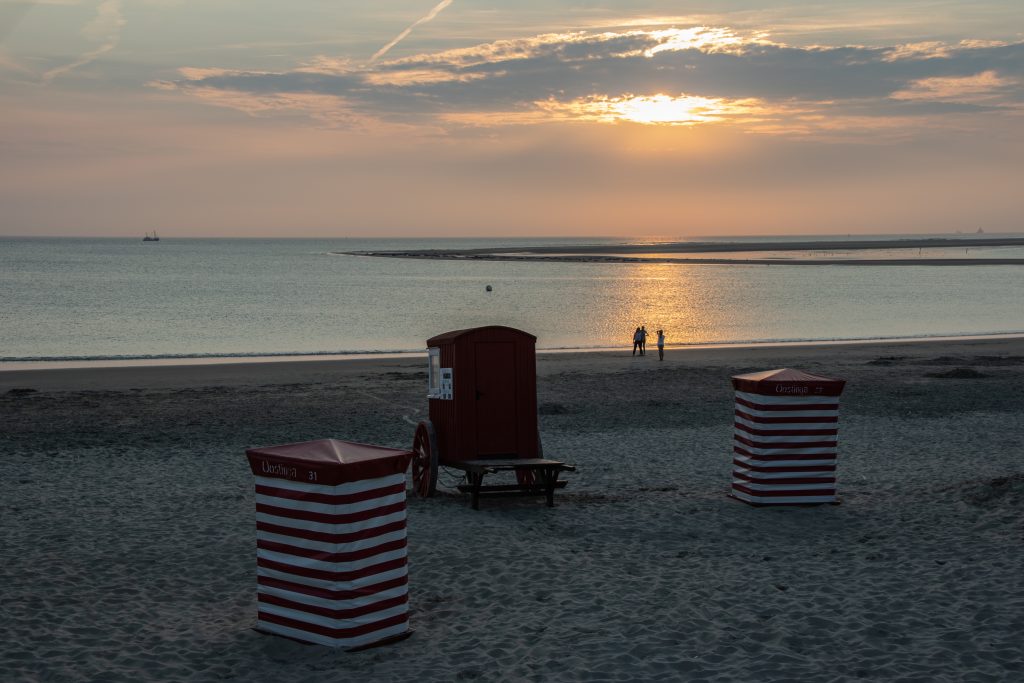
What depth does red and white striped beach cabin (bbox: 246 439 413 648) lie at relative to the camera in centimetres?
862

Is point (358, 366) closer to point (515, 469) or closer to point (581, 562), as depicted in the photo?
point (515, 469)

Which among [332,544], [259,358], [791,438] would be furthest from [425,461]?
[259,358]

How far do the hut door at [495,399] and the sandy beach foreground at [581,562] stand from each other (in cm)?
87

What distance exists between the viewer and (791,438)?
13.5 meters

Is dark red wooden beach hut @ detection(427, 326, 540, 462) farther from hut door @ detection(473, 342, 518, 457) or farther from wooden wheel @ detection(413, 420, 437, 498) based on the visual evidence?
wooden wheel @ detection(413, 420, 437, 498)

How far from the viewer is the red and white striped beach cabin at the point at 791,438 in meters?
13.4

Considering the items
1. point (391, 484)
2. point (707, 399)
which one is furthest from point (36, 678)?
point (707, 399)

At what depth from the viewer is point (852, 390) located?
27000 mm

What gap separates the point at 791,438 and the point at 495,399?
13.3 feet

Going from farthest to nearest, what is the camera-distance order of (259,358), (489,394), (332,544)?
(259,358)
(489,394)
(332,544)

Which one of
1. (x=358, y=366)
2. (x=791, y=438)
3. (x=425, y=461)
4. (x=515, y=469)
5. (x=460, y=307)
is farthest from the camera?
(x=460, y=307)

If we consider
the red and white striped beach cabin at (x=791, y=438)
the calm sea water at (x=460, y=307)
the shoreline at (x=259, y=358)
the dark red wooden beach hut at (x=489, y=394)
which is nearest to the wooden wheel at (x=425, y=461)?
the dark red wooden beach hut at (x=489, y=394)

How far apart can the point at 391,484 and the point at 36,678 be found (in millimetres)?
3177

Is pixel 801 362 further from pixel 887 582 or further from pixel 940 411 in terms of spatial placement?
pixel 887 582
